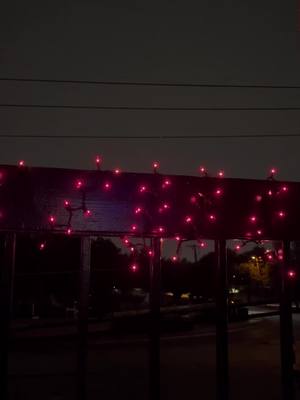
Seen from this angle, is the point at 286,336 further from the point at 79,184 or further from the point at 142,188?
the point at 79,184

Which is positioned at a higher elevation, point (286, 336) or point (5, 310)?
point (5, 310)

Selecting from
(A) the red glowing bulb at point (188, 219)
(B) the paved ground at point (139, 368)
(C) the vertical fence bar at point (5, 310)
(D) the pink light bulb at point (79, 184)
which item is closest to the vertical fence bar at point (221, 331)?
(A) the red glowing bulb at point (188, 219)

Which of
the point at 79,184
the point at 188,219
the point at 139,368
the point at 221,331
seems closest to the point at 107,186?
the point at 79,184

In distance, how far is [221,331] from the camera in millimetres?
6430

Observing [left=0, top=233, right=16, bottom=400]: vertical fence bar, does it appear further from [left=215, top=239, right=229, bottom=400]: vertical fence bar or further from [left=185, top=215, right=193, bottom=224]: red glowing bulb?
[left=215, top=239, right=229, bottom=400]: vertical fence bar

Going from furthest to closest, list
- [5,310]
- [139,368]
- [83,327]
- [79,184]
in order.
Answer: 1. [139,368]
2. [79,184]
3. [83,327]
4. [5,310]

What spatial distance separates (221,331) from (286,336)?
99 cm

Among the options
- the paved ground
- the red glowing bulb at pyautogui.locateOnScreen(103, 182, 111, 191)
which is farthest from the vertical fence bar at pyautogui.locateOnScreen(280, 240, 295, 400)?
the red glowing bulb at pyautogui.locateOnScreen(103, 182, 111, 191)

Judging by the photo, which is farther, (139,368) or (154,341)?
(139,368)

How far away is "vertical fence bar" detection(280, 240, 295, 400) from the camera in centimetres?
659

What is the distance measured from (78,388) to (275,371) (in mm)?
7465

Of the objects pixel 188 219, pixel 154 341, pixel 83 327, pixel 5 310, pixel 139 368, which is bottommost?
pixel 139 368

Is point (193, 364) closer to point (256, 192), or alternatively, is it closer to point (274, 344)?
point (274, 344)

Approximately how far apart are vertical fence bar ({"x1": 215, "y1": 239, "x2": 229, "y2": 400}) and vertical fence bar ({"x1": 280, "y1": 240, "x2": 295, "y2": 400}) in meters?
0.85
